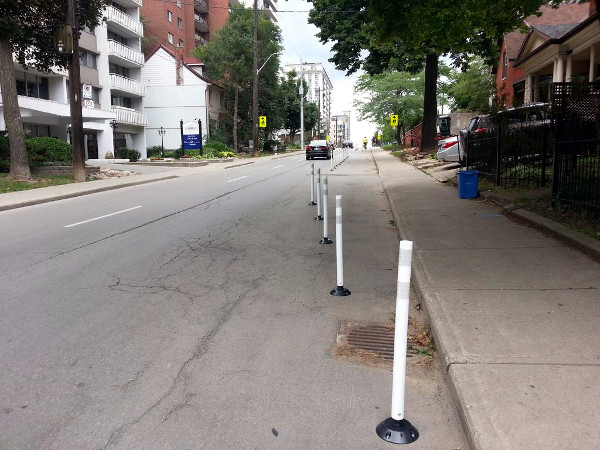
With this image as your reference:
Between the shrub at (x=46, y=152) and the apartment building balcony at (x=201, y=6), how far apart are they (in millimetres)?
42217

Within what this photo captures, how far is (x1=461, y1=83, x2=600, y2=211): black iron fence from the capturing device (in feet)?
27.4

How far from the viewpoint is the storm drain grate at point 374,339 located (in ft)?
14.3

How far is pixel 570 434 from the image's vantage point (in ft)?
9.14

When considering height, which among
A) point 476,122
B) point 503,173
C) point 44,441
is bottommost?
point 44,441

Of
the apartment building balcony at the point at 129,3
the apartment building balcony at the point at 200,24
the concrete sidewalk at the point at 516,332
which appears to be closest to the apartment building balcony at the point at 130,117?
the apartment building balcony at the point at 129,3

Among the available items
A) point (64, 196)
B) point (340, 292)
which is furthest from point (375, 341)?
point (64, 196)

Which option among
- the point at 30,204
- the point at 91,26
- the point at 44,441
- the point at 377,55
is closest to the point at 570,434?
the point at 44,441

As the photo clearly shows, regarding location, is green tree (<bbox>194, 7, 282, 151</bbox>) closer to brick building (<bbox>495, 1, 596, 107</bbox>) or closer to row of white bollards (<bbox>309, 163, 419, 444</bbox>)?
brick building (<bbox>495, 1, 596, 107</bbox>)

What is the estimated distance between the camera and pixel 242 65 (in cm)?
4531

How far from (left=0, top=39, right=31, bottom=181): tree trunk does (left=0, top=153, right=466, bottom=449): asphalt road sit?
10.8 meters

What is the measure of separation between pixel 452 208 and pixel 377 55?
19327 mm

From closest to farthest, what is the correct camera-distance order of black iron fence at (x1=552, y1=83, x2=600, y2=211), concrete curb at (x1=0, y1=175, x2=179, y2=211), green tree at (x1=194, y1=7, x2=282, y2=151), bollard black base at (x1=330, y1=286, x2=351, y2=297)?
1. bollard black base at (x1=330, y1=286, x2=351, y2=297)
2. black iron fence at (x1=552, y1=83, x2=600, y2=211)
3. concrete curb at (x1=0, y1=175, x2=179, y2=211)
4. green tree at (x1=194, y1=7, x2=282, y2=151)

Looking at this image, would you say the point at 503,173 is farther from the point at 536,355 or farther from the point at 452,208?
the point at 536,355

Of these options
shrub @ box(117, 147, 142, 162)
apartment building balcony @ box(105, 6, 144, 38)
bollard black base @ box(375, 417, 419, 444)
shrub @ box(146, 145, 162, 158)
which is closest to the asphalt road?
bollard black base @ box(375, 417, 419, 444)
